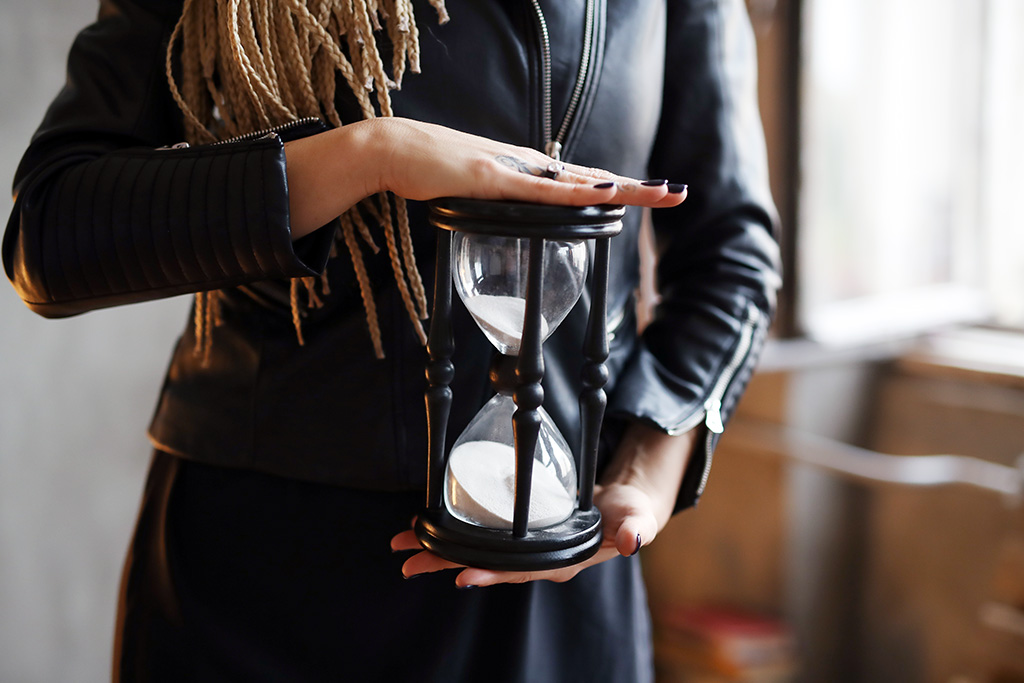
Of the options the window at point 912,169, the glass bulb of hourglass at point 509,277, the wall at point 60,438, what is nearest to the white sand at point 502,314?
the glass bulb of hourglass at point 509,277

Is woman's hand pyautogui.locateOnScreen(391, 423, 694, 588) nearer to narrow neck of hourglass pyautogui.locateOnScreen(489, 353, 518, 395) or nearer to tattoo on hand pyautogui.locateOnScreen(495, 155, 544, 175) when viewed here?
narrow neck of hourglass pyautogui.locateOnScreen(489, 353, 518, 395)

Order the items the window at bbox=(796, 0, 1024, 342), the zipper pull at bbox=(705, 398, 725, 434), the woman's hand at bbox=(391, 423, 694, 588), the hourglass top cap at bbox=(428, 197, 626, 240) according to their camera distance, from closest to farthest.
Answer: the hourglass top cap at bbox=(428, 197, 626, 240)
the woman's hand at bbox=(391, 423, 694, 588)
the zipper pull at bbox=(705, 398, 725, 434)
the window at bbox=(796, 0, 1024, 342)

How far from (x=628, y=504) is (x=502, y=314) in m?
0.22

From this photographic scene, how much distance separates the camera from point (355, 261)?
27.3 inches

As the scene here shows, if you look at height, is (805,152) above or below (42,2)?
below

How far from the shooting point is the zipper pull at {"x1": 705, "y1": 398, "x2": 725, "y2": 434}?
0.82 meters

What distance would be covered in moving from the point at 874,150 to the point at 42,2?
5.71 feet

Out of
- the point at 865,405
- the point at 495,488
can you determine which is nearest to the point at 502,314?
the point at 495,488

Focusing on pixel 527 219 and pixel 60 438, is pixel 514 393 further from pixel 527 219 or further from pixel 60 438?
pixel 60 438

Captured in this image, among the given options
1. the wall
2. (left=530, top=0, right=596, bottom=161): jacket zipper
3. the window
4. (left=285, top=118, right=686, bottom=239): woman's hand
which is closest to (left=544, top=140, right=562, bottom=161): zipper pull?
(left=530, top=0, right=596, bottom=161): jacket zipper

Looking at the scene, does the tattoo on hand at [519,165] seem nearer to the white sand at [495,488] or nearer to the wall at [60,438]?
the white sand at [495,488]

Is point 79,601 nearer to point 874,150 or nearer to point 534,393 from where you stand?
point 534,393

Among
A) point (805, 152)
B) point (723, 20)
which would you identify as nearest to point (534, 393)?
point (723, 20)

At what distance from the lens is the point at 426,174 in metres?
0.59
